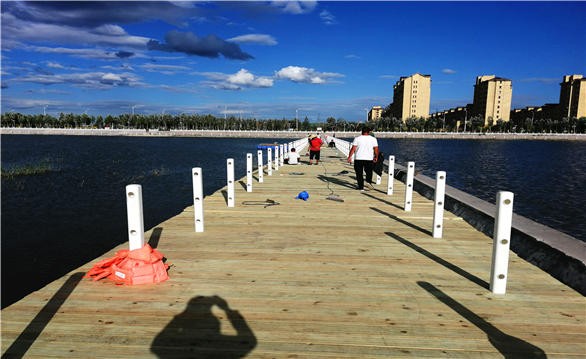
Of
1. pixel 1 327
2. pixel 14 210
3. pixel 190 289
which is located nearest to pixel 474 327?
pixel 190 289

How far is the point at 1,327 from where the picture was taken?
3.80 metres

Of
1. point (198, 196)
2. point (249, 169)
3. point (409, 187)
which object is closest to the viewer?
point (198, 196)

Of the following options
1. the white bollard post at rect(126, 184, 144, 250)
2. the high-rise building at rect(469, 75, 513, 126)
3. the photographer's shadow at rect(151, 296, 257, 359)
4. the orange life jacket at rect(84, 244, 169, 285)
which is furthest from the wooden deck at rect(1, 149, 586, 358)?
→ the high-rise building at rect(469, 75, 513, 126)

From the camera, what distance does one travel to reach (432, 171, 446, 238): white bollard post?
6.98 metres

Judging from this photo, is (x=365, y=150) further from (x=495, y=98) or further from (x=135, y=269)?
(x=495, y=98)

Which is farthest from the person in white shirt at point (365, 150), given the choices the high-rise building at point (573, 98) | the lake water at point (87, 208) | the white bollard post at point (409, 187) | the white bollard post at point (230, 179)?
the high-rise building at point (573, 98)

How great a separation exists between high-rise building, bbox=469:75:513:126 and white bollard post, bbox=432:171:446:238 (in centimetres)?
19663

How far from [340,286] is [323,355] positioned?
158 centimetres

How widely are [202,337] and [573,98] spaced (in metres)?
220

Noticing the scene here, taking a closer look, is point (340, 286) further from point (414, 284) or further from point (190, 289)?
point (190, 289)

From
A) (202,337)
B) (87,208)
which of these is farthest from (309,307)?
(87,208)

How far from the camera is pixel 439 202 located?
705cm

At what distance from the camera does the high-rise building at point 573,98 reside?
563 ft

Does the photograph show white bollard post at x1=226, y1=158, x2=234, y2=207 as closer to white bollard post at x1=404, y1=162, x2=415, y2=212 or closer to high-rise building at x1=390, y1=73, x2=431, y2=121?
white bollard post at x1=404, y1=162, x2=415, y2=212
